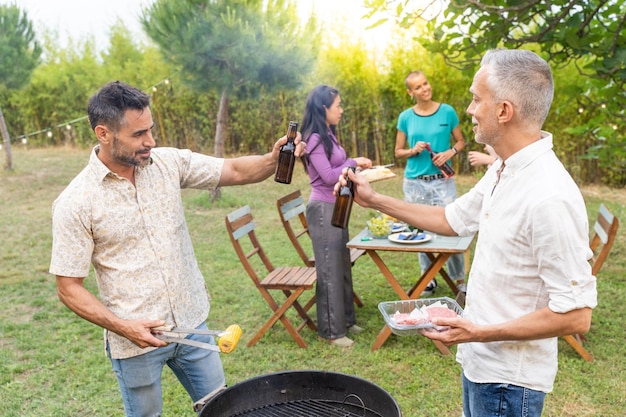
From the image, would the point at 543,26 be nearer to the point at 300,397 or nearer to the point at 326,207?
the point at 326,207

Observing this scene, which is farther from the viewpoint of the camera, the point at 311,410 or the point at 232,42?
the point at 232,42

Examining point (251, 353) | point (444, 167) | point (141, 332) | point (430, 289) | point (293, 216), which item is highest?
point (141, 332)

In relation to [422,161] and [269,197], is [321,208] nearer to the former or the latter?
[422,161]

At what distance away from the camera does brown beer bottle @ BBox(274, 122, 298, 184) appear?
8.53 feet

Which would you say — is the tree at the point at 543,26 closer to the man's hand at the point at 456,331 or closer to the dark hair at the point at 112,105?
the dark hair at the point at 112,105

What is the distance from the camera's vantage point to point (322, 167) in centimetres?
416

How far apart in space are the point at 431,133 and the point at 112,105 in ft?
12.0

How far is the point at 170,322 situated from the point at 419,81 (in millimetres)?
3603

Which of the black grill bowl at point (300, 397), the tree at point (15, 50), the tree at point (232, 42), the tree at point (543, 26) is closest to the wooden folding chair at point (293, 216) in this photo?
the tree at point (543, 26)

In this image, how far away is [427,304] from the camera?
2.34 m

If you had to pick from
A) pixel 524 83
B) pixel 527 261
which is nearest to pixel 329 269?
pixel 527 261

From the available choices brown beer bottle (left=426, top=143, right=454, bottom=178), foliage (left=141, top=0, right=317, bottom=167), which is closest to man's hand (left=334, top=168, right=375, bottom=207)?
brown beer bottle (left=426, top=143, right=454, bottom=178)

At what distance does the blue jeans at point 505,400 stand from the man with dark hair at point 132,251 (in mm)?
1122

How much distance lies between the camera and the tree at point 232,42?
9062 millimetres
